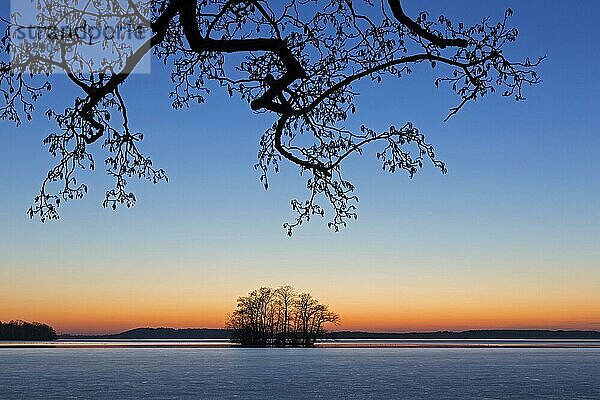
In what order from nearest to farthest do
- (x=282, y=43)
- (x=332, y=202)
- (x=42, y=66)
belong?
(x=282, y=43) → (x=42, y=66) → (x=332, y=202)

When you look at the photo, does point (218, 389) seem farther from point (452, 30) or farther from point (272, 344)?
point (272, 344)

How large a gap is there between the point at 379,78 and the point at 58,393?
18935 millimetres

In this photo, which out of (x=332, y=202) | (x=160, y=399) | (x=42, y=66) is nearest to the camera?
(x=42, y=66)

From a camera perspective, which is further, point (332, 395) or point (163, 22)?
point (332, 395)

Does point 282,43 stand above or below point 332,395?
above

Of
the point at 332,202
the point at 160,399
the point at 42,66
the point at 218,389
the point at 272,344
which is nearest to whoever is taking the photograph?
the point at 42,66

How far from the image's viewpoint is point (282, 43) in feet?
13.9

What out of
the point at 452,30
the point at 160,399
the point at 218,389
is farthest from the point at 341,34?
the point at 218,389

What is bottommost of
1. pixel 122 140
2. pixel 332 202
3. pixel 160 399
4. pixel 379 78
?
pixel 160 399

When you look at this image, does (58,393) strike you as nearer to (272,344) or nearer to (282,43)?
(282,43)

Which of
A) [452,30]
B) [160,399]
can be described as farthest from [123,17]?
[160,399]

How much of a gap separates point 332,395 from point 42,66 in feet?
59.2

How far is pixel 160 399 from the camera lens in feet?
65.1

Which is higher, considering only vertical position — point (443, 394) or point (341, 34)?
point (341, 34)
